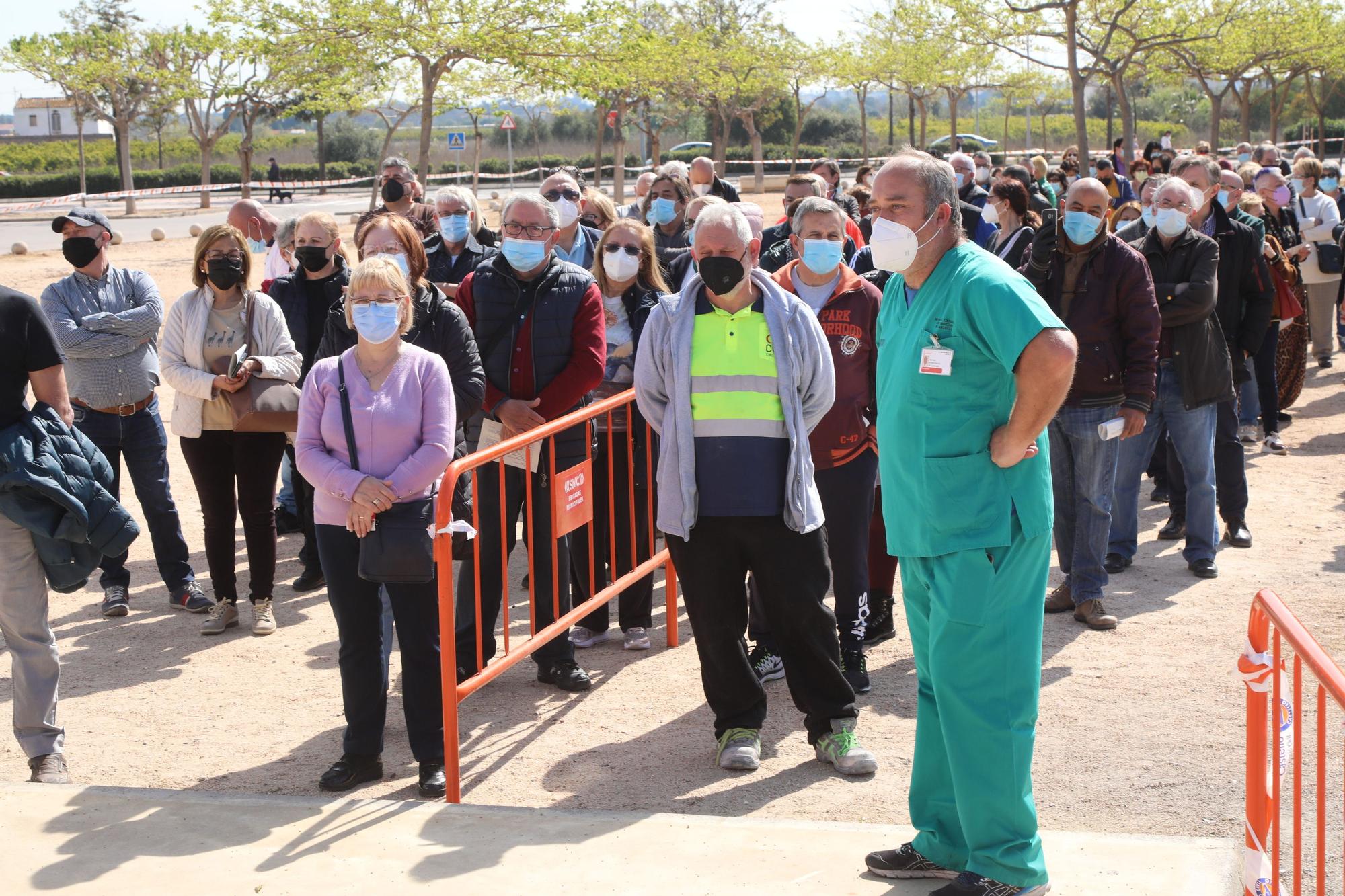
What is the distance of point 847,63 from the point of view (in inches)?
1853

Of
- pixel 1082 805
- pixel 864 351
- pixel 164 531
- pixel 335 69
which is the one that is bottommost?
pixel 1082 805

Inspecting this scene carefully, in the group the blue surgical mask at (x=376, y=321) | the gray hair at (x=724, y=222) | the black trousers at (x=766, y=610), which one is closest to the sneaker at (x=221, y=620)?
the blue surgical mask at (x=376, y=321)

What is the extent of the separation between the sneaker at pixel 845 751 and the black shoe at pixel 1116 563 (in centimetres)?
327

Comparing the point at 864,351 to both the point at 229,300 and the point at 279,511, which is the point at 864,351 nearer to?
the point at 229,300

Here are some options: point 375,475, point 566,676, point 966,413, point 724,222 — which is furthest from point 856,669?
point 966,413

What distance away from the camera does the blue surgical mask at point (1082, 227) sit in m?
6.76

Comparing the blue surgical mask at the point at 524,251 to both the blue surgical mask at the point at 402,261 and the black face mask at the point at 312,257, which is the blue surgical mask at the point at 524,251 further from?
the black face mask at the point at 312,257

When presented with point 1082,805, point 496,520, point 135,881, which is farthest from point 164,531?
point 1082,805

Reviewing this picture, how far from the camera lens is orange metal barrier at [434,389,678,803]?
16.4ft

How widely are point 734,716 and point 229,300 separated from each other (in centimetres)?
359

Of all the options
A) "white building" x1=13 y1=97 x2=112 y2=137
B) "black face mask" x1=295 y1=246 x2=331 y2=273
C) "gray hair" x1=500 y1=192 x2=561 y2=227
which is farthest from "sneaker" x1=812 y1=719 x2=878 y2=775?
"white building" x1=13 y1=97 x2=112 y2=137

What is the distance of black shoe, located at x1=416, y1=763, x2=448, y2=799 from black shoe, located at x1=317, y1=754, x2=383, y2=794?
22 centimetres

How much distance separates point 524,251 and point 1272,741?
387 cm

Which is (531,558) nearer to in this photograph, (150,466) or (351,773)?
(351,773)
